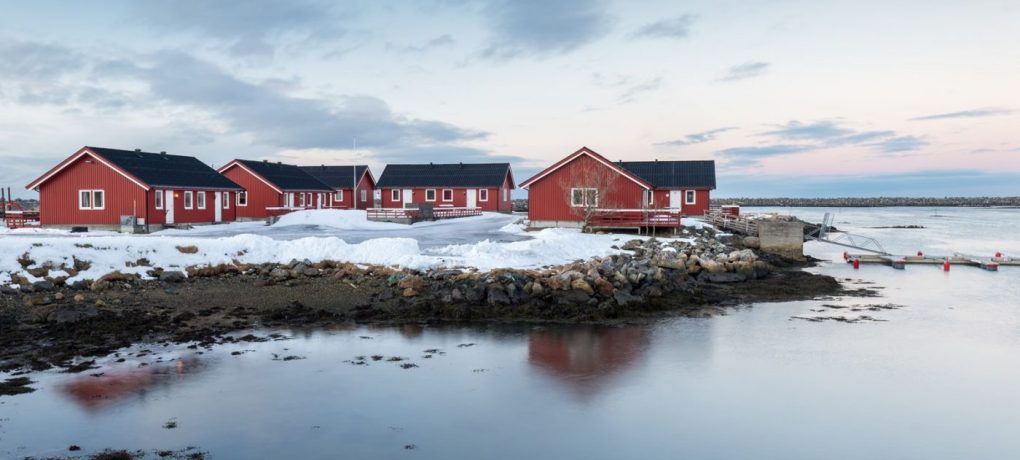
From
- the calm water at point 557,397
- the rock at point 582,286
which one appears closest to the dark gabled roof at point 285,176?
the rock at point 582,286

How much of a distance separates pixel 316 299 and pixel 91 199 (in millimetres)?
26633

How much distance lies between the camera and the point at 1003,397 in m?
11.1

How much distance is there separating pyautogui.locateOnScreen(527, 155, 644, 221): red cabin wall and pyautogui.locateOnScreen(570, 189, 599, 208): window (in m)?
0.34

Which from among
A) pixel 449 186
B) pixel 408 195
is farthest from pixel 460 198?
pixel 408 195

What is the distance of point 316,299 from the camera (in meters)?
18.4

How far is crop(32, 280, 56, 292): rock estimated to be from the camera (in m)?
18.3

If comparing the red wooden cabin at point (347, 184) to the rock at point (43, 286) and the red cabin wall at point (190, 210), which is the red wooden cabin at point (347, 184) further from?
the rock at point (43, 286)

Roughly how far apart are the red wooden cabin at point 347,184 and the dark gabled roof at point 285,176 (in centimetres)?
253

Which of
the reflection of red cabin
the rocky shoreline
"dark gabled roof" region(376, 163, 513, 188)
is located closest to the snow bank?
the rocky shoreline

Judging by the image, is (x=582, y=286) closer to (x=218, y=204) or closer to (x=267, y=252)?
(x=267, y=252)

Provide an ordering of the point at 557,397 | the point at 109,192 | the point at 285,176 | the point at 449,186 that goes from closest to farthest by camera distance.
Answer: the point at 557,397, the point at 109,192, the point at 285,176, the point at 449,186

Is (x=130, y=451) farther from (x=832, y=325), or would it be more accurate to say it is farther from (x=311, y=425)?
(x=832, y=325)

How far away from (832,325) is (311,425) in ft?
41.9

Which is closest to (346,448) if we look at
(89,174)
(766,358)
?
(766,358)
